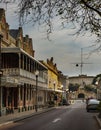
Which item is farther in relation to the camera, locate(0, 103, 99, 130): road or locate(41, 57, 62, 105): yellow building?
locate(41, 57, 62, 105): yellow building

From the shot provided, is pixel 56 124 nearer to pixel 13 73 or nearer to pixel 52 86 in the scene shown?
pixel 13 73

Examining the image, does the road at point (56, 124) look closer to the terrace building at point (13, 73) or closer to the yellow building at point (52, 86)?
the terrace building at point (13, 73)

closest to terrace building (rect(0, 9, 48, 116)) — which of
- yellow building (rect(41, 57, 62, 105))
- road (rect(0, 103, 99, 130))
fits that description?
road (rect(0, 103, 99, 130))

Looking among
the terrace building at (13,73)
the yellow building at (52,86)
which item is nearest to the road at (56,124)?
the terrace building at (13,73)

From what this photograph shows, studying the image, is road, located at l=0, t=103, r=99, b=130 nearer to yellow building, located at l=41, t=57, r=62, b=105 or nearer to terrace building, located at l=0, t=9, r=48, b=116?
terrace building, located at l=0, t=9, r=48, b=116


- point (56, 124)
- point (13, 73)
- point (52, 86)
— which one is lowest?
point (56, 124)

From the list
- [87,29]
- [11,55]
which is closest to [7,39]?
[11,55]

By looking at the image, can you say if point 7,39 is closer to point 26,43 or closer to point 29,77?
point 29,77

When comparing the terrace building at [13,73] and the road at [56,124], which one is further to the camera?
the terrace building at [13,73]

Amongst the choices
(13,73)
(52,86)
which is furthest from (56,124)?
(52,86)

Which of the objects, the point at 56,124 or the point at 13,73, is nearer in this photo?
the point at 56,124

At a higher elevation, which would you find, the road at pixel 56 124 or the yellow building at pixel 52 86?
the yellow building at pixel 52 86


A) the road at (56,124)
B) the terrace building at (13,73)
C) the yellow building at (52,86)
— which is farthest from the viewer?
the yellow building at (52,86)

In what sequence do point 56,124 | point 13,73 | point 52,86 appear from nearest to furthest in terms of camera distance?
point 56,124 < point 13,73 < point 52,86
